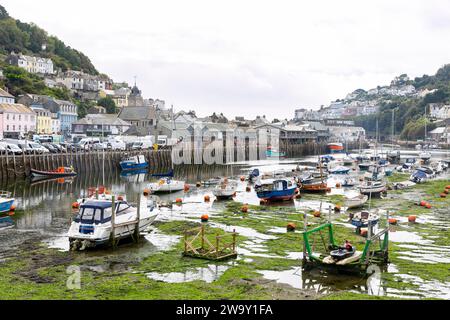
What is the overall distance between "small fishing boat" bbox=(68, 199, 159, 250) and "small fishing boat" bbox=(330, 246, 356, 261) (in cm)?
1051

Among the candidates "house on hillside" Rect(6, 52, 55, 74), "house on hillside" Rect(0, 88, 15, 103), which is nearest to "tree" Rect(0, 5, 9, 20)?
"house on hillside" Rect(6, 52, 55, 74)

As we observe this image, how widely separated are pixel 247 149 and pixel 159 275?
100907mm

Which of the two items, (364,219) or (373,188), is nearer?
(364,219)

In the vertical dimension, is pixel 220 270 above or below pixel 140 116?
below

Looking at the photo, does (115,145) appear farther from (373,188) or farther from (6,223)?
(6,223)

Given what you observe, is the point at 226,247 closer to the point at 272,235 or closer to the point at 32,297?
the point at 272,235

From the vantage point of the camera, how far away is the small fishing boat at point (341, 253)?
21297 mm

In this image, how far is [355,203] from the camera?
4006cm

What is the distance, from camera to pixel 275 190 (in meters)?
43.7

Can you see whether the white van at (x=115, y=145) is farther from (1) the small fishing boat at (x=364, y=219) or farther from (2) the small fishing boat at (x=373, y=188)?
(1) the small fishing boat at (x=364, y=219)

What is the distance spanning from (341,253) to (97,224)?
37.8ft

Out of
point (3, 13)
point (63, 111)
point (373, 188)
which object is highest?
point (3, 13)

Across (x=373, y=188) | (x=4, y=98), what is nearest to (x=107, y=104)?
(x=4, y=98)
